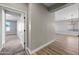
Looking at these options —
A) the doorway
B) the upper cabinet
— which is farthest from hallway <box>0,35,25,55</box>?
the upper cabinet

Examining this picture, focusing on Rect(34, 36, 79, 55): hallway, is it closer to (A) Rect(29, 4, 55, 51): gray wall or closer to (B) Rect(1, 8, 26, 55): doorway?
(A) Rect(29, 4, 55, 51): gray wall

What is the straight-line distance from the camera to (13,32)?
62.3 inches

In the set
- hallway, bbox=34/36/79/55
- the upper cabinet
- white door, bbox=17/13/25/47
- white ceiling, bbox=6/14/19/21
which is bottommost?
hallway, bbox=34/36/79/55

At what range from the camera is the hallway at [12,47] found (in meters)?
1.52

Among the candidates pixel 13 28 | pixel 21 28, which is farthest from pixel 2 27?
pixel 21 28

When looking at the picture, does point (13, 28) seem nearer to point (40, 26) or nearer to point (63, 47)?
point (40, 26)

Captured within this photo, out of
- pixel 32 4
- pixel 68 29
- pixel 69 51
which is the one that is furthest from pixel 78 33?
pixel 32 4

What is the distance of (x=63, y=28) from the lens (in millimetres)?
1583

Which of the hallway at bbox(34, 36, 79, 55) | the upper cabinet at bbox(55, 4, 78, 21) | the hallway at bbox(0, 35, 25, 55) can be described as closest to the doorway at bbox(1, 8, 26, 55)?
the hallway at bbox(0, 35, 25, 55)

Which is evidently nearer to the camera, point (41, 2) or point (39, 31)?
point (41, 2)

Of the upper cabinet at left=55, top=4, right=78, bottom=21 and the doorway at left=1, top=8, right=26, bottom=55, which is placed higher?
the upper cabinet at left=55, top=4, right=78, bottom=21

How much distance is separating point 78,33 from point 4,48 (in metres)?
1.38

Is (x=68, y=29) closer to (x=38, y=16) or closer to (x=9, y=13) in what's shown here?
(x=38, y=16)

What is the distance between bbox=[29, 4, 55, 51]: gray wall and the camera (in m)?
1.56
